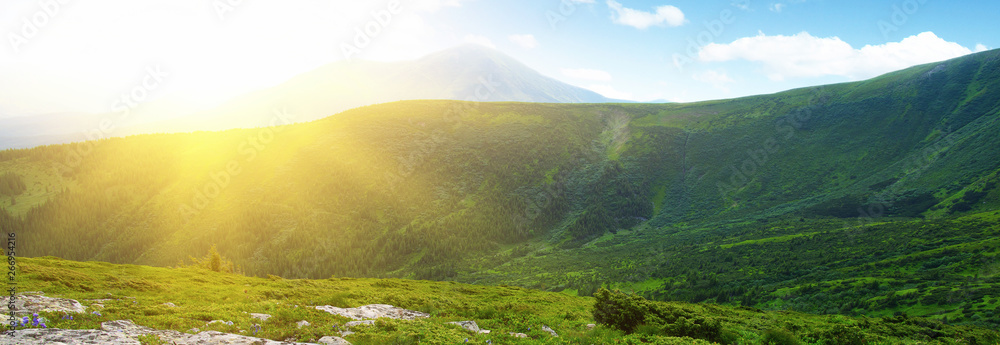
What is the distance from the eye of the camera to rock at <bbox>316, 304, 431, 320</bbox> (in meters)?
21.4

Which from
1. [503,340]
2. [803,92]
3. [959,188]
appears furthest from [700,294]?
[803,92]

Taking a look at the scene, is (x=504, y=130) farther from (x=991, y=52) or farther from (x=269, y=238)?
(x=991, y=52)

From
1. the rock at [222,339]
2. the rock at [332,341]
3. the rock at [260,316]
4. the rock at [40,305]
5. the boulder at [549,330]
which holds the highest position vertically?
the rock at [40,305]

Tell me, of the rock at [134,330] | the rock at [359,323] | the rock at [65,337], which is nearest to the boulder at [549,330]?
the rock at [359,323]

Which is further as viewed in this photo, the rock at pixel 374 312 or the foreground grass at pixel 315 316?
the rock at pixel 374 312

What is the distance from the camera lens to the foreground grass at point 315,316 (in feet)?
52.2

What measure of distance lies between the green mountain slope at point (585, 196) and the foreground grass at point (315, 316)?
89.0 feet

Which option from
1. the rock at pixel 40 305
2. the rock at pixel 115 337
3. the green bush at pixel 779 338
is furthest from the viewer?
the green bush at pixel 779 338

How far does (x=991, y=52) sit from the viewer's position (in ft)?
490

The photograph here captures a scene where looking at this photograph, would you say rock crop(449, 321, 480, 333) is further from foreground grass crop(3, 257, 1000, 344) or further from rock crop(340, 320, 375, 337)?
rock crop(340, 320, 375, 337)

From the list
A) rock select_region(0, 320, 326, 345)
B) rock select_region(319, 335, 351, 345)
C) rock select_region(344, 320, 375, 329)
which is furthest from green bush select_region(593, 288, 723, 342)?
rock select_region(0, 320, 326, 345)

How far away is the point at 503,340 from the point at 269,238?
101 metres

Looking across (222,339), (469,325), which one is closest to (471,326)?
(469,325)

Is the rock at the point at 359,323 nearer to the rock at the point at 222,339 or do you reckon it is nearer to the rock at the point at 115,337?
the rock at the point at 115,337
